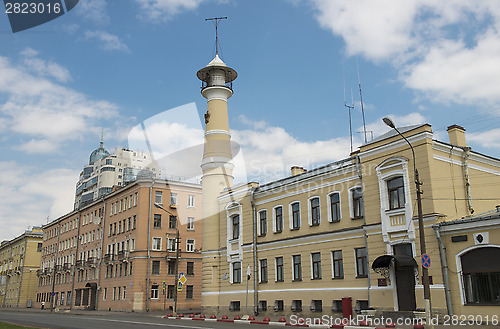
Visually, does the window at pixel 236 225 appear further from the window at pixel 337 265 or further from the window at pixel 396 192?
the window at pixel 396 192

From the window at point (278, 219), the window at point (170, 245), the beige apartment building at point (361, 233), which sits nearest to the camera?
the beige apartment building at point (361, 233)

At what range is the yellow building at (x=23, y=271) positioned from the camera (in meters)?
91.1

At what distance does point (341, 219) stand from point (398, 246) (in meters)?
4.90

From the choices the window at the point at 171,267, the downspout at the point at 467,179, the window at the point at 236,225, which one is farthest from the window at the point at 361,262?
the window at the point at 171,267

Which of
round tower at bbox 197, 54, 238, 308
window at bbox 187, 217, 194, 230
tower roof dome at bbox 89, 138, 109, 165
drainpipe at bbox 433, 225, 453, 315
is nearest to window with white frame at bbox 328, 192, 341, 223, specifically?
drainpipe at bbox 433, 225, 453, 315

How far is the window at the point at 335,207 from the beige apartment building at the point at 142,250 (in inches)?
808

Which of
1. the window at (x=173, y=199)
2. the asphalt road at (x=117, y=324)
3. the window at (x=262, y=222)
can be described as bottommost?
the asphalt road at (x=117, y=324)

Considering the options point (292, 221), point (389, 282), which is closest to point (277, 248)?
point (292, 221)

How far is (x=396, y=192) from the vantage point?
25625mm

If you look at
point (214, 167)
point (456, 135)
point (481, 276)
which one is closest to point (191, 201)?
point (214, 167)

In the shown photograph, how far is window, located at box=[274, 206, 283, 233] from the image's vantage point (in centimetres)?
3419

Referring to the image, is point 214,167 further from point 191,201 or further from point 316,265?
point 191,201

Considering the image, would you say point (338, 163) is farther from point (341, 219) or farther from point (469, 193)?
point (469, 193)

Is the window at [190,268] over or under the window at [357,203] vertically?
under
